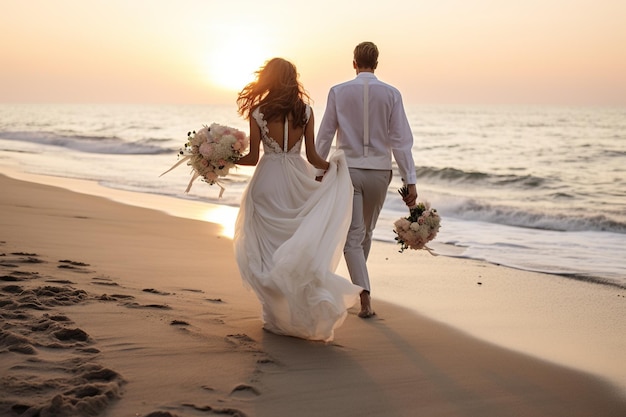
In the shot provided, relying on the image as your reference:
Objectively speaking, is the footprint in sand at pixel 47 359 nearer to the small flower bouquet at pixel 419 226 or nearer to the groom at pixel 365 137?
the groom at pixel 365 137

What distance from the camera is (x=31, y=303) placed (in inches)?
207

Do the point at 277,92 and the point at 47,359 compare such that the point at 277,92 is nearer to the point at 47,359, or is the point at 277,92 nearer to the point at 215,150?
the point at 215,150

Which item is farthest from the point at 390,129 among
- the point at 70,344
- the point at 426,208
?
the point at 70,344

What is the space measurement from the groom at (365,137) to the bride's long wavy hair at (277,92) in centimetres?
82

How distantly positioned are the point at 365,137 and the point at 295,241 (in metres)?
1.49

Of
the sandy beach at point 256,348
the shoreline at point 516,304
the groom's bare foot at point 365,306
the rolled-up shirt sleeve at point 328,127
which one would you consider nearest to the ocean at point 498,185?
the shoreline at point 516,304

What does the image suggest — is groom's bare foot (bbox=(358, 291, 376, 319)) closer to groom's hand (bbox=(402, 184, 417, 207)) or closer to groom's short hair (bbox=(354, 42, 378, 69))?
groom's hand (bbox=(402, 184, 417, 207))

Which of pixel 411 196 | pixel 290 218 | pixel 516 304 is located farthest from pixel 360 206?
pixel 516 304

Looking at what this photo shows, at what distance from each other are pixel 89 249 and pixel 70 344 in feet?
12.5

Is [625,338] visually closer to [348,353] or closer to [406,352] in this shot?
[406,352]

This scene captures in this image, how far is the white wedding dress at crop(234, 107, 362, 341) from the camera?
197 inches

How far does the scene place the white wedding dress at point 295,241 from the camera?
500 cm

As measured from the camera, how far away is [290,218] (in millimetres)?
5367

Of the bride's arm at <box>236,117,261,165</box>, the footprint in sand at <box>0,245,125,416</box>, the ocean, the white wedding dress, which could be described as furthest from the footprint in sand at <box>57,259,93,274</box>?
the ocean
